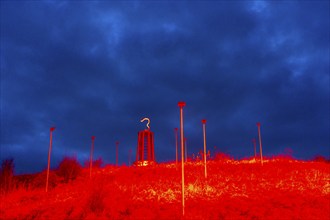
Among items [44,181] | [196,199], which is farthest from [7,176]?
[196,199]

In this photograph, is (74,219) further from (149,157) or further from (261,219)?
(149,157)

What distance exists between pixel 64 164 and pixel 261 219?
64.9 feet

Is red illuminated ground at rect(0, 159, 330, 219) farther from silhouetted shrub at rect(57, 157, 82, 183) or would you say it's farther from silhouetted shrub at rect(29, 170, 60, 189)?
silhouetted shrub at rect(57, 157, 82, 183)

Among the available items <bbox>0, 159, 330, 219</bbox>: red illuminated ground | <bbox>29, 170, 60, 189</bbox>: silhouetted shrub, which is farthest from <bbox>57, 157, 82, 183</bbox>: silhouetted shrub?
<bbox>0, 159, 330, 219</bbox>: red illuminated ground

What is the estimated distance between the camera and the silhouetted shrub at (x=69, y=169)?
2834cm

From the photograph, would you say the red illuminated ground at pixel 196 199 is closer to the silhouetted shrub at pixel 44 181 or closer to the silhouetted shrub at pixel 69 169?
the silhouetted shrub at pixel 44 181

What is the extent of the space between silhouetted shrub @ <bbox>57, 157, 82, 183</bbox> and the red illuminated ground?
5.57m

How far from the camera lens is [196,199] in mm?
16656

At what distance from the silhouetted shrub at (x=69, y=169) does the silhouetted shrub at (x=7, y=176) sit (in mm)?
3723

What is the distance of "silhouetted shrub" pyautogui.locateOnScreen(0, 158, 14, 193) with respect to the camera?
25322mm

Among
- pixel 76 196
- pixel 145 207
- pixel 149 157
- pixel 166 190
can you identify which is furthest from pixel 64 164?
pixel 145 207

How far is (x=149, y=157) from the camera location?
105 ft

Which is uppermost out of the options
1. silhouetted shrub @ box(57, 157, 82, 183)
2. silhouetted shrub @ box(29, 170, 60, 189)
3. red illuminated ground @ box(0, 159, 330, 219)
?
silhouetted shrub @ box(57, 157, 82, 183)

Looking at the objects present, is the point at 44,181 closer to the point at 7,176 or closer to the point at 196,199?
the point at 7,176
